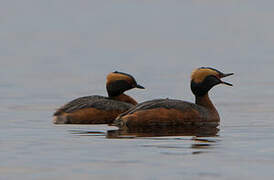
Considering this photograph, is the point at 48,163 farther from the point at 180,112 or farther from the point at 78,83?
the point at 78,83

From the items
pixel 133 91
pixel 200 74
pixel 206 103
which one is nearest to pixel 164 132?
pixel 206 103

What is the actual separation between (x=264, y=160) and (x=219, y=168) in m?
0.94

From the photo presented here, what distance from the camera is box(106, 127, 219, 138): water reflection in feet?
60.1

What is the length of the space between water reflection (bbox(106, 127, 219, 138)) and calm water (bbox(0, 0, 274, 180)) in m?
0.16

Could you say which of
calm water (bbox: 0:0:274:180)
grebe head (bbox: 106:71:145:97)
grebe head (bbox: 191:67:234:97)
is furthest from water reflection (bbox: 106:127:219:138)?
grebe head (bbox: 106:71:145:97)

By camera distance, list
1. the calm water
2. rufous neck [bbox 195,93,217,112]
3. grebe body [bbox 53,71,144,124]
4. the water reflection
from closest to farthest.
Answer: the calm water → the water reflection → grebe body [bbox 53,71,144,124] → rufous neck [bbox 195,93,217,112]

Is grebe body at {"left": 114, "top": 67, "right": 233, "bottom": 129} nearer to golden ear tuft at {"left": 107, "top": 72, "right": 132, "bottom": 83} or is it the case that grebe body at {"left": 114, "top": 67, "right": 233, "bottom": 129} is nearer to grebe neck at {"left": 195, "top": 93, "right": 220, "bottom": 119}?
grebe neck at {"left": 195, "top": 93, "right": 220, "bottom": 119}

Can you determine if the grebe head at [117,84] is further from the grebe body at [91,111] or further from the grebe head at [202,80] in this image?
the grebe head at [202,80]

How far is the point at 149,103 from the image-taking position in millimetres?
20406

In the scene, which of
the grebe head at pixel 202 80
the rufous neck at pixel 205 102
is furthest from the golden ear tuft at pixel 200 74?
the rufous neck at pixel 205 102

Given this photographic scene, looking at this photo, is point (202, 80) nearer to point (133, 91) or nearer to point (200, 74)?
point (200, 74)

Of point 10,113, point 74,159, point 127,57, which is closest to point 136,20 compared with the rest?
point 127,57

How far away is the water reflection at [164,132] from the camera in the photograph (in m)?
18.3

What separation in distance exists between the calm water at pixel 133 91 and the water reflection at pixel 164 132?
6.2 inches
